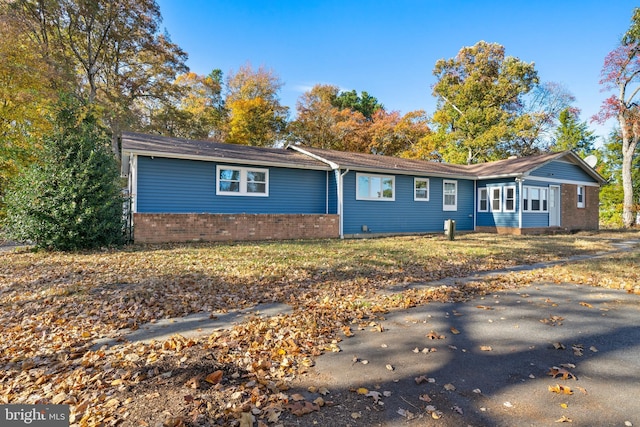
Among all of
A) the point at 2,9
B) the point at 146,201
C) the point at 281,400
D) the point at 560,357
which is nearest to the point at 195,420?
the point at 281,400

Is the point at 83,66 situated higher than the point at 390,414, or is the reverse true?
the point at 83,66

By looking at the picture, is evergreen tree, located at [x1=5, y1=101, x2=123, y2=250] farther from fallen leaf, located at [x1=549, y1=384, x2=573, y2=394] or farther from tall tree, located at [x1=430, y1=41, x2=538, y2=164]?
tall tree, located at [x1=430, y1=41, x2=538, y2=164]

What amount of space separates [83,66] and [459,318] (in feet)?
90.1

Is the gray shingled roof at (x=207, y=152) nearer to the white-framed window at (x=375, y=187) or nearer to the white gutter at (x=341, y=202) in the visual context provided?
the white gutter at (x=341, y=202)

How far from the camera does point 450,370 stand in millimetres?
3051

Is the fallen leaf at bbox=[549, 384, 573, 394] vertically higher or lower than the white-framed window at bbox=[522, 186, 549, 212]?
lower

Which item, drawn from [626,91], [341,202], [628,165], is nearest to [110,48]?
[341,202]

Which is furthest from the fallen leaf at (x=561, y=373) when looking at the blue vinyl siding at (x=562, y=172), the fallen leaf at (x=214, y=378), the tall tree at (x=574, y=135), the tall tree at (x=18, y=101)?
the tall tree at (x=574, y=135)

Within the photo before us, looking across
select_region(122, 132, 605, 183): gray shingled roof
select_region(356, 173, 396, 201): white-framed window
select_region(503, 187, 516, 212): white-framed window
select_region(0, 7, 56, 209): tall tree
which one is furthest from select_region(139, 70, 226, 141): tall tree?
select_region(503, 187, 516, 212): white-framed window

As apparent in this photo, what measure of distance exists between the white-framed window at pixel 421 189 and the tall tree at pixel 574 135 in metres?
25.0

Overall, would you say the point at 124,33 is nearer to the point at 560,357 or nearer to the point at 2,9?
the point at 2,9

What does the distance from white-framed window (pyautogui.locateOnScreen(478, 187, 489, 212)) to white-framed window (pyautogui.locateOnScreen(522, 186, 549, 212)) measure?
5.62 feet

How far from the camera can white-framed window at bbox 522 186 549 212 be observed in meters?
17.4

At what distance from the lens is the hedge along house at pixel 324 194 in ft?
39.4
